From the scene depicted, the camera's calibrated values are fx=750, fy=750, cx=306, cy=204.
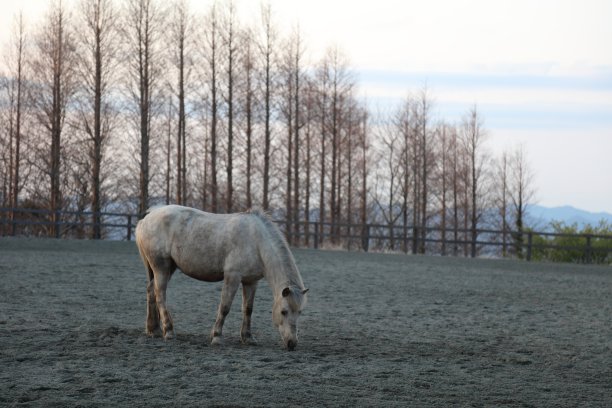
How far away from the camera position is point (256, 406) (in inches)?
212

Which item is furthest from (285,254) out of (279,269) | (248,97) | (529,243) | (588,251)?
(248,97)

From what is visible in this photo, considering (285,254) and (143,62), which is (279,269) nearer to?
(285,254)

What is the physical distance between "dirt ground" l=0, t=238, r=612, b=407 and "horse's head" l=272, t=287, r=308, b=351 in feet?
0.66

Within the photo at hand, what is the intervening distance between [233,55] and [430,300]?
24702 millimetres

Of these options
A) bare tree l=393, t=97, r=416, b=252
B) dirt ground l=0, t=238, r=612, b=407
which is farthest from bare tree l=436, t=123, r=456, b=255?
dirt ground l=0, t=238, r=612, b=407

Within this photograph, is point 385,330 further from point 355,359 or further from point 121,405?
point 121,405

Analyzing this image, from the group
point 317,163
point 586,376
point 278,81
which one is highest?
point 278,81

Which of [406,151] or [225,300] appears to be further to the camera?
[406,151]

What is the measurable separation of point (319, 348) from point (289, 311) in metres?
0.70

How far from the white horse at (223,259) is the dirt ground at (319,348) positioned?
0.32 m

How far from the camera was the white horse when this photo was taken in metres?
7.73

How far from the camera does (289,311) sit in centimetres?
761

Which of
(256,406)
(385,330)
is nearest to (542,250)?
(385,330)

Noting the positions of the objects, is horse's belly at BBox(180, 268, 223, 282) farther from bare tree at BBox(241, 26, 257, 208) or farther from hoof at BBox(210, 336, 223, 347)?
bare tree at BBox(241, 26, 257, 208)
